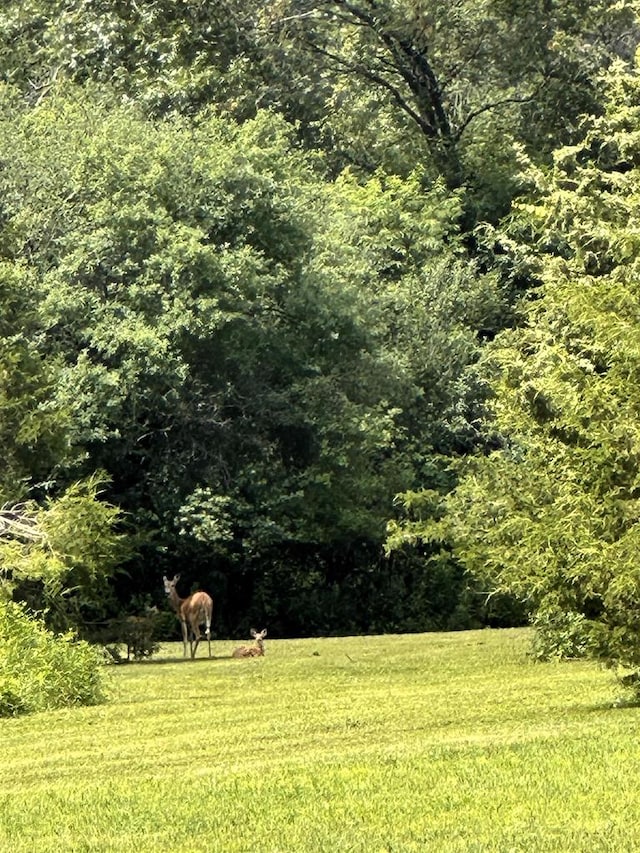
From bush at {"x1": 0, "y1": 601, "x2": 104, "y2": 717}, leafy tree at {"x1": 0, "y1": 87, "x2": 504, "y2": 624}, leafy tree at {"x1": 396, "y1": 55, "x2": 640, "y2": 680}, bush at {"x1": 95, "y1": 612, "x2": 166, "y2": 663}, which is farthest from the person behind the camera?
leafy tree at {"x1": 0, "y1": 87, "x2": 504, "y2": 624}

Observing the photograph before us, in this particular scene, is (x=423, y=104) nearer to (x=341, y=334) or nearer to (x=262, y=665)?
(x=341, y=334)

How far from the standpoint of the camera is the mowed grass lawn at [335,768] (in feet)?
36.9

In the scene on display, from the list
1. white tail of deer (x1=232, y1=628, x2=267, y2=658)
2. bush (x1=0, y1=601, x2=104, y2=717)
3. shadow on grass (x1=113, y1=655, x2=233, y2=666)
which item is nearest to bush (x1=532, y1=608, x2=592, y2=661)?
white tail of deer (x1=232, y1=628, x2=267, y2=658)

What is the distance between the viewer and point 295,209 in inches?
1560

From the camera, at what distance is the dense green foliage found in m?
32.3

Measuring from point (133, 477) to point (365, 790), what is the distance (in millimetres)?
26569

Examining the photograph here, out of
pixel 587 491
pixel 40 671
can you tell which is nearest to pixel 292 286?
pixel 40 671

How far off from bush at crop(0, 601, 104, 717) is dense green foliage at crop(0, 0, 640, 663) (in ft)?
14.9

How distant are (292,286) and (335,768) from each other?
2586 cm

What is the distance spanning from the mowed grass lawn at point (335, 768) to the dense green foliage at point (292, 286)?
17.1ft

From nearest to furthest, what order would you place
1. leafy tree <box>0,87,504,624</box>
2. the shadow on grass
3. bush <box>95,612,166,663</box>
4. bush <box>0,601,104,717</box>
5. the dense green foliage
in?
bush <box>0,601,104,717</box> → bush <box>95,612,166,663</box> → the shadow on grass → the dense green foliage → leafy tree <box>0,87,504,624</box>

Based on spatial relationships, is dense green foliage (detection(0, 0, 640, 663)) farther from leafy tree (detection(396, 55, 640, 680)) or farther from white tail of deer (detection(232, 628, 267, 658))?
white tail of deer (detection(232, 628, 267, 658))

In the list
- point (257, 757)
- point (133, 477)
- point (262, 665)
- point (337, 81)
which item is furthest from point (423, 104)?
point (257, 757)

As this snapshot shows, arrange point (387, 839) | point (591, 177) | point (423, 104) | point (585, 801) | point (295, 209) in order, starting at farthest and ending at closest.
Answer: point (423, 104) → point (295, 209) → point (591, 177) → point (585, 801) → point (387, 839)
